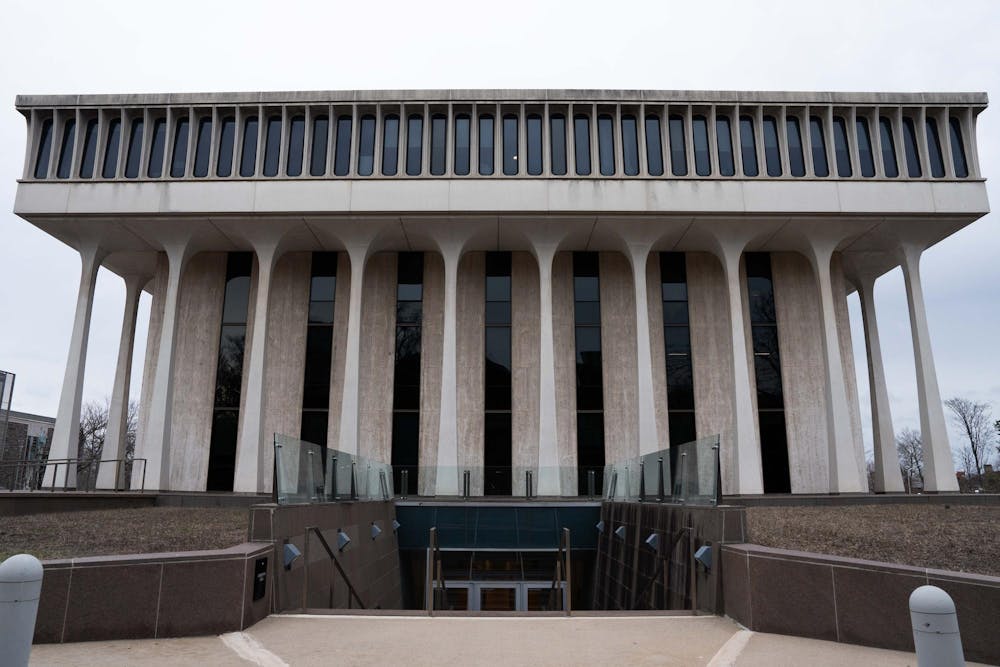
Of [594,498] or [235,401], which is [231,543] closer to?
[594,498]

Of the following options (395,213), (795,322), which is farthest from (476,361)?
(795,322)

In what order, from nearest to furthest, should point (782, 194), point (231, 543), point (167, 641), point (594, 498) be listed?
point (167, 641) → point (231, 543) → point (594, 498) → point (782, 194)

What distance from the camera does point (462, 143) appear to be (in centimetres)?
3133

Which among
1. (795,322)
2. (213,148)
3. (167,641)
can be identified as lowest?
(167,641)

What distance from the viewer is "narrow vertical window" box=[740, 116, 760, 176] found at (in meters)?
30.7

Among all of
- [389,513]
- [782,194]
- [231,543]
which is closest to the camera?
[231,543]

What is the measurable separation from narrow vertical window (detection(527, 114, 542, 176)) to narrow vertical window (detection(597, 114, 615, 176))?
2.63 metres

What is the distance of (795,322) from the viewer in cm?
3206

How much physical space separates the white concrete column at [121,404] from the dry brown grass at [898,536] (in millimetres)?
26550

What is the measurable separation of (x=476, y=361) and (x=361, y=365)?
5.27 meters

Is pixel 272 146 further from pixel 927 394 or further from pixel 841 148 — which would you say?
pixel 927 394

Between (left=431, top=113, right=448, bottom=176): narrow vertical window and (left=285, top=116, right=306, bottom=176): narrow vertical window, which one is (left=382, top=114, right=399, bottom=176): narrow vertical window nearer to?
(left=431, top=113, right=448, bottom=176): narrow vertical window

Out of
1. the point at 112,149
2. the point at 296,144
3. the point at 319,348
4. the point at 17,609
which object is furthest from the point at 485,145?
the point at 17,609

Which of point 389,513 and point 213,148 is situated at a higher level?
point 213,148
